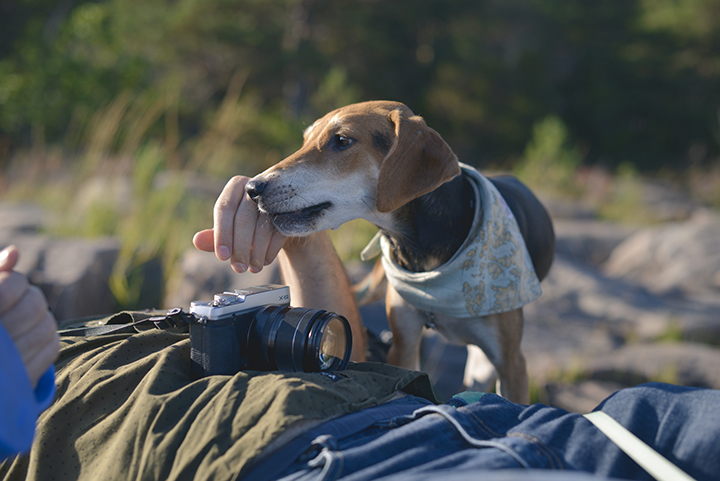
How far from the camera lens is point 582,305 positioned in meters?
5.68

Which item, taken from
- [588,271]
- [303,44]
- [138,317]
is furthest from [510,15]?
[138,317]

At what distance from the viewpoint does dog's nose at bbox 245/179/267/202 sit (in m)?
1.85

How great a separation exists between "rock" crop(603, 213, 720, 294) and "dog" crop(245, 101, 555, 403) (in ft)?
17.6

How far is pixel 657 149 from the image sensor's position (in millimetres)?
23297

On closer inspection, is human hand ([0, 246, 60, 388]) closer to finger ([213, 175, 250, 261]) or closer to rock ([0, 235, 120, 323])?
finger ([213, 175, 250, 261])

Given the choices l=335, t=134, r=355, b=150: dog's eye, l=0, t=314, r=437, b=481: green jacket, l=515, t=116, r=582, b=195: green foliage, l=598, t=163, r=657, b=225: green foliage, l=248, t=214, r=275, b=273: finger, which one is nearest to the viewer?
l=0, t=314, r=437, b=481: green jacket

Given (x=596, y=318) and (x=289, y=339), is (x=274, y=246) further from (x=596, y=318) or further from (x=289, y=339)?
(x=596, y=318)

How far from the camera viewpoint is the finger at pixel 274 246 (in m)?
1.85

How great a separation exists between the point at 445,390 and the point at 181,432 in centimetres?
252

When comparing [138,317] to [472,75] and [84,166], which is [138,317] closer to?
[84,166]

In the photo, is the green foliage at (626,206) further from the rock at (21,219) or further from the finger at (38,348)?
the finger at (38,348)

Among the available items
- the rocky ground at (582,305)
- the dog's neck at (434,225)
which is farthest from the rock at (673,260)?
the dog's neck at (434,225)

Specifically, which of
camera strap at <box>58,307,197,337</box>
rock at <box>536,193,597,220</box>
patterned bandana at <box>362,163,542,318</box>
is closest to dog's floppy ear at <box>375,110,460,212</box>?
patterned bandana at <box>362,163,542,318</box>

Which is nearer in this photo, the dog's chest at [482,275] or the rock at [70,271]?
the dog's chest at [482,275]
